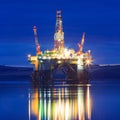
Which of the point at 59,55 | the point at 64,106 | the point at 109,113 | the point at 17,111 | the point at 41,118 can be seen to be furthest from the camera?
the point at 59,55

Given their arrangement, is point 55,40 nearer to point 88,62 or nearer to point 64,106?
point 88,62

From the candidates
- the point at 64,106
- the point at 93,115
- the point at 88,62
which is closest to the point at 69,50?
the point at 88,62

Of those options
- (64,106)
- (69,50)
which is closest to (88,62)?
(69,50)

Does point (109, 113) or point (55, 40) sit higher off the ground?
point (55, 40)

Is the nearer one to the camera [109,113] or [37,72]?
[109,113]

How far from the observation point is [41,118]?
40.1m

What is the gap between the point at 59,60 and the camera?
124875mm

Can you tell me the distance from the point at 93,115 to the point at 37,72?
280ft

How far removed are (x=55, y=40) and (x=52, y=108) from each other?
261 feet

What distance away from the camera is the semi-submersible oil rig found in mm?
125188

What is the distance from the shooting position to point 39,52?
132125mm

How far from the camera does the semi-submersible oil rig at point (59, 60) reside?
411 feet

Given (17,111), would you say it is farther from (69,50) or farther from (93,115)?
(69,50)

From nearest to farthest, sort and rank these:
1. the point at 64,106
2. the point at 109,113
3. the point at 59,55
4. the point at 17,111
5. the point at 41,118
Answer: the point at 41,118
the point at 109,113
the point at 17,111
the point at 64,106
the point at 59,55
